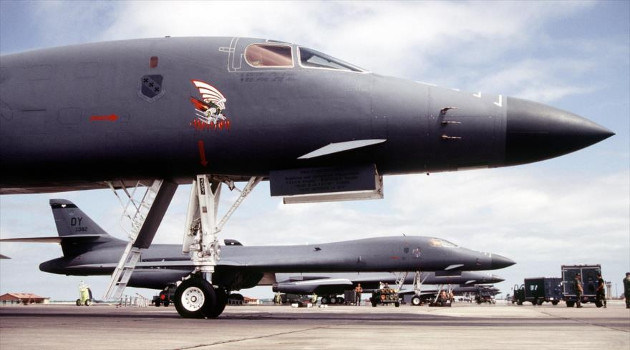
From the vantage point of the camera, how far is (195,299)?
11.8 metres

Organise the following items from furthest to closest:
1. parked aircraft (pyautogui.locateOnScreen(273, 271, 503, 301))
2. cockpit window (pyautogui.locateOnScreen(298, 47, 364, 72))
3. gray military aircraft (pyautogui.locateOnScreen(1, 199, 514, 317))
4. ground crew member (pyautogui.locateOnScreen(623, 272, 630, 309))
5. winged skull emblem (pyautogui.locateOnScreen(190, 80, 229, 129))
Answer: parked aircraft (pyautogui.locateOnScreen(273, 271, 503, 301))
gray military aircraft (pyautogui.locateOnScreen(1, 199, 514, 317))
ground crew member (pyautogui.locateOnScreen(623, 272, 630, 309))
cockpit window (pyautogui.locateOnScreen(298, 47, 364, 72))
winged skull emblem (pyautogui.locateOnScreen(190, 80, 229, 129))

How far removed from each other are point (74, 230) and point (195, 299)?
29.8m

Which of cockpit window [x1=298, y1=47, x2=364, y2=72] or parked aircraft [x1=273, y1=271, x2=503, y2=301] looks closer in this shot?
cockpit window [x1=298, y1=47, x2=364, y2=72]

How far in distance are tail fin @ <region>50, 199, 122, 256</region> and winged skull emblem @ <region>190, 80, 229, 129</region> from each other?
29.2m

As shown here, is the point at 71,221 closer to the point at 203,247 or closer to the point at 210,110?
the point at 203,247

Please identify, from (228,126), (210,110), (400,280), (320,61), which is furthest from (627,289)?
(210,110)

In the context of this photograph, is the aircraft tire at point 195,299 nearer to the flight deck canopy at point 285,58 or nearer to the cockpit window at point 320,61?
the flight deck canopy at point 285,58

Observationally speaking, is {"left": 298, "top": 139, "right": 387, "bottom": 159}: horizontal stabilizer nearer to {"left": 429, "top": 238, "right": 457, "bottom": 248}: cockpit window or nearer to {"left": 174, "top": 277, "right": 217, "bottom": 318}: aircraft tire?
{"left": 174, "top": 277, "right": 217, "bottom": 318}: aircraft tire

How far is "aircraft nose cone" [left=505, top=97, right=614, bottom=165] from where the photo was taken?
11.0 meters

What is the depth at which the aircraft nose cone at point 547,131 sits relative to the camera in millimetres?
11016

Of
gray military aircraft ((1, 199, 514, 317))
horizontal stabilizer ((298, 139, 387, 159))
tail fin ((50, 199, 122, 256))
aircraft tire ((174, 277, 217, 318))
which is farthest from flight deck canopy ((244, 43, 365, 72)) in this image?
tail fin ((50, 199, 122, 256))

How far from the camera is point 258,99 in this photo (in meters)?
11.9

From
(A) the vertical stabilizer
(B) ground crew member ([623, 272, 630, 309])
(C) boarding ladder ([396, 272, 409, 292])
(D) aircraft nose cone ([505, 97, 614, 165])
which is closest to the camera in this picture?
(D) aircraft nose cone ([505, 97, 614, 165])

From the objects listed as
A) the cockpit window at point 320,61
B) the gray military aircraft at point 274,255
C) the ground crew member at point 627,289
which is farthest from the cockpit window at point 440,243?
the cockpit window at point 320,61
